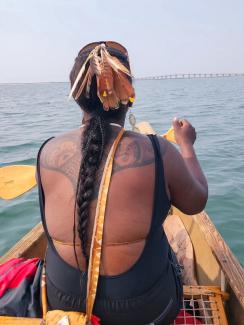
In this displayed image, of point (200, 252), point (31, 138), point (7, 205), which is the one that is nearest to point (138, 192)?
point (200, 252)

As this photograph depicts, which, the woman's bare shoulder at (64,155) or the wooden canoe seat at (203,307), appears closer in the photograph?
the woman's bare shoulder at (64,155)

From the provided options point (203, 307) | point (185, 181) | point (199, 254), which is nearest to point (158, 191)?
point (185, 181)

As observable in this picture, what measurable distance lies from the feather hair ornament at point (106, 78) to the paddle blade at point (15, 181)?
768mm

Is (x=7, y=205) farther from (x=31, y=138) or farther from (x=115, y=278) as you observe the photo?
(x=31, y=138)

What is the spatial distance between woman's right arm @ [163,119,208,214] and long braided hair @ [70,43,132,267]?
298mm

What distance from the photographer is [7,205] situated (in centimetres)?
611

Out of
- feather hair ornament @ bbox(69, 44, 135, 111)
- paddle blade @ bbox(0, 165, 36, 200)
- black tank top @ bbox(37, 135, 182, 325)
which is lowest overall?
black tank top @ bbox(37, 135, 182, 325)

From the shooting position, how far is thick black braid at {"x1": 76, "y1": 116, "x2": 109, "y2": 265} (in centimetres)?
161

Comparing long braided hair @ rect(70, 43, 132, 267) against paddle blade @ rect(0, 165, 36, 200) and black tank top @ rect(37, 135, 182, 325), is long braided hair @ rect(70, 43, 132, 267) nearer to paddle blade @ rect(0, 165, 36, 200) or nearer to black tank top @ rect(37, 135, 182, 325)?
black tank top @ rect(37, 135, 182, 325)

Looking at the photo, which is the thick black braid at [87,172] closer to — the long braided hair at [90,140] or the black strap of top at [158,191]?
the long braided hair at [90,140]

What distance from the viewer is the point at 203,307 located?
2.30 m

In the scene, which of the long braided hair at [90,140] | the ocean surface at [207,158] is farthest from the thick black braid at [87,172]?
the ocean surface at [207,158]

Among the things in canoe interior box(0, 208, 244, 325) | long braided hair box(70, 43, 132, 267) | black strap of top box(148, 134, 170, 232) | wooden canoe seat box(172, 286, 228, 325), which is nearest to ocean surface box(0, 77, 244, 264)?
canoe interior box(0, 208, 244, 325)

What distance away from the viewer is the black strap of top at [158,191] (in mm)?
1657
